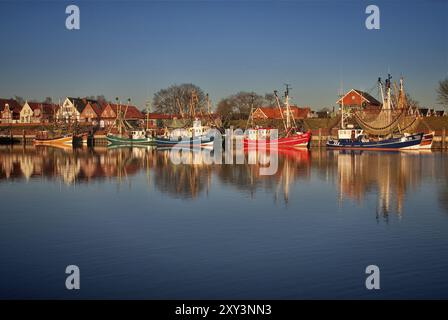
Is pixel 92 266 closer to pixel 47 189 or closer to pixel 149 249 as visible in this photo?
pixel 149 249

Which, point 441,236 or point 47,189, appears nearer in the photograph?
point 441,236

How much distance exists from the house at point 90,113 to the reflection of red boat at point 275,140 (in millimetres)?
48822

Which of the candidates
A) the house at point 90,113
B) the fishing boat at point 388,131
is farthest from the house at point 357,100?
the house at point 90,113

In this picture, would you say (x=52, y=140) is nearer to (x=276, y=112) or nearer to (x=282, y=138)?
(x=282, y=138)

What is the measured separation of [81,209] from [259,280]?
11696 mm

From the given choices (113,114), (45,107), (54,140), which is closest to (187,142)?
(54,140)

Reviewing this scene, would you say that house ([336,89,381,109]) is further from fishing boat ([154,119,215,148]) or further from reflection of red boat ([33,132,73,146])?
reflection of red boat ([33,132,73,146])

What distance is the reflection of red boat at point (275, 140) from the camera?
233 feet

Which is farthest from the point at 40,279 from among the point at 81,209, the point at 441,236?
the point at 441,236

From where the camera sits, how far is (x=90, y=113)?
11844 centimetres

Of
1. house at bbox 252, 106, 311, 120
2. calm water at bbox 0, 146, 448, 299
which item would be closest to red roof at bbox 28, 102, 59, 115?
house at bbox 252, 106, 311, 120

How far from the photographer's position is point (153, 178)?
33.1 m

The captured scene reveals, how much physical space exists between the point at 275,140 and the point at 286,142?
105 inches
